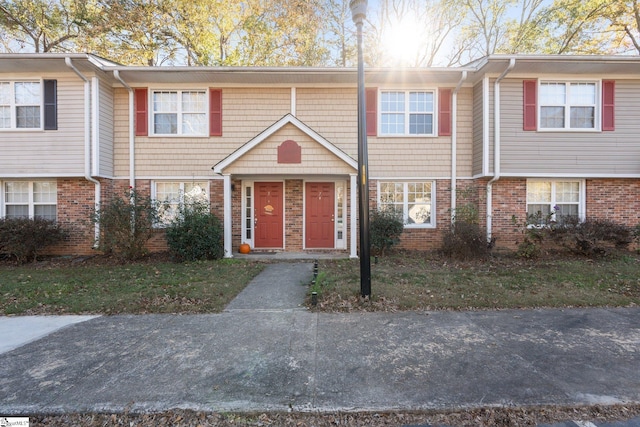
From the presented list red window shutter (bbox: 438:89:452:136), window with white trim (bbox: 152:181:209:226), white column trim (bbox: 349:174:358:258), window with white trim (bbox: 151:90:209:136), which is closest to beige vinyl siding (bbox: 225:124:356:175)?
white column trim (bbox: 349:174:358:258)

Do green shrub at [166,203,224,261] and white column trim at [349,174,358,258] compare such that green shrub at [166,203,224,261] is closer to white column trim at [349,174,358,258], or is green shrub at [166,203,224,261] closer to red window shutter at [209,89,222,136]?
red window shutter at [209,89,222,136]

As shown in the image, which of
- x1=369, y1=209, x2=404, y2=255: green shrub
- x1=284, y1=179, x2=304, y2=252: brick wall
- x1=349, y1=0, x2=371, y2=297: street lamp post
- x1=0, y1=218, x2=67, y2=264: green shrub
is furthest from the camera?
x1=284, y1=179, x2=304, y2=252: brick wall

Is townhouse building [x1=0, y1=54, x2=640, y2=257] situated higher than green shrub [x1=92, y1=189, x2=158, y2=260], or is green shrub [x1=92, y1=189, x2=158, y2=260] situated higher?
townhouse building [x1=0, y1=54, x2=640, y2=257]

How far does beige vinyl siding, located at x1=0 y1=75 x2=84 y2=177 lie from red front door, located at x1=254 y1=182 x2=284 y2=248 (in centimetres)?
556

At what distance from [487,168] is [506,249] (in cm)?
279

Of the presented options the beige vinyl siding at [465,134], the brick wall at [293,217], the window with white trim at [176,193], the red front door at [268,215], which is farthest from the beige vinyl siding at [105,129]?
the beige vinyl siding at [465,134]

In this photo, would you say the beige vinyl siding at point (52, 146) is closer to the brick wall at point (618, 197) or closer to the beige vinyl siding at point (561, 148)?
the beige vinyl siding at point (561, 148)

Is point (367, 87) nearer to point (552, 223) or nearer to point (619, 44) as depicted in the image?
point (552, 223)

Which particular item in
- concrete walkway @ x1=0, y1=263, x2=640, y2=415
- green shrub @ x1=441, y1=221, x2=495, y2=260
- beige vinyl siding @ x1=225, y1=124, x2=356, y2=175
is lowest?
concrete walkway @ x1=0, y1=263, x2=640, y2=415

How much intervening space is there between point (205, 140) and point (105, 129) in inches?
124

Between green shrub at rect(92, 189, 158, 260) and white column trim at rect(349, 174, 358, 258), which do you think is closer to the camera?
green shrub at rect(92, 189, 158, 260)

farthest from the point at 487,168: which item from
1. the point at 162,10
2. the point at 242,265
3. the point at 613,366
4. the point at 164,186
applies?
the point at 162,10

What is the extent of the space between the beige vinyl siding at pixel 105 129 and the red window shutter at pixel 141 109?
2.60 ft

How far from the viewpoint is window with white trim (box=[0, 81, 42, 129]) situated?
914 centimetres
